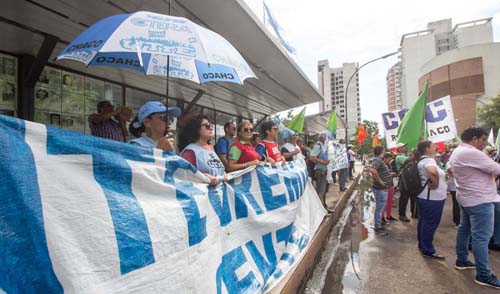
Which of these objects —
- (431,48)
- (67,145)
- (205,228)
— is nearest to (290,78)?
(205,228)

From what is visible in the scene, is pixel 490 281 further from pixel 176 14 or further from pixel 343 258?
pixel 176 14

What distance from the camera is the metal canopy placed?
3.82 m

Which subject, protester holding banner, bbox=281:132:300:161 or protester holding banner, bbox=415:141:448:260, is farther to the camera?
protester holding banner, bbox=281:132:300:161

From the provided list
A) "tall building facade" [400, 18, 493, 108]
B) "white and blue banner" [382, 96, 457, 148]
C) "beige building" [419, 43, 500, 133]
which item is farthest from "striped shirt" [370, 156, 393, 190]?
"tall building facade" [400, 18, 493, 108]

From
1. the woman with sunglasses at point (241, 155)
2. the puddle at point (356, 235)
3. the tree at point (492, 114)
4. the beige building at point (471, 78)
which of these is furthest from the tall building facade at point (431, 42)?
the woman with sunglasses at point (241, 155)

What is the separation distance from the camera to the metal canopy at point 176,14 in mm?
3820

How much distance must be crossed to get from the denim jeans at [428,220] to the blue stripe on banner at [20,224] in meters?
4.69

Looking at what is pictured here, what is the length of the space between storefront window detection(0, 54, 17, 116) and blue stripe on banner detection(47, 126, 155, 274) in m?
4.38

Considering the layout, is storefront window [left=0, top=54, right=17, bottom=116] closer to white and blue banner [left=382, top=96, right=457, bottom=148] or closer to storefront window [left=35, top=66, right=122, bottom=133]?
storefront window [left=35, top=66, right=122, bottom=133]

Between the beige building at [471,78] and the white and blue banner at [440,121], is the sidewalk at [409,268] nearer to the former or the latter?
the white and blue banner at [440,121]

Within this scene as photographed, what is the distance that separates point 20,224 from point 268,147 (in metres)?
3.56

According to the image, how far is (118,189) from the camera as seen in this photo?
1.78 m

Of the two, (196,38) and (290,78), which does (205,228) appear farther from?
(290,78)

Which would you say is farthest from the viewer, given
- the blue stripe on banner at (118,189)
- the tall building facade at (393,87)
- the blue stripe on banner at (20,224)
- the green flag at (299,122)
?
the tall building facade at (393,87)
